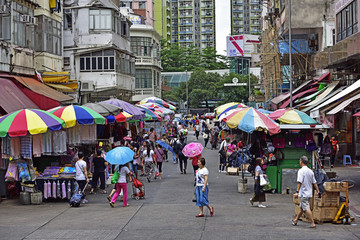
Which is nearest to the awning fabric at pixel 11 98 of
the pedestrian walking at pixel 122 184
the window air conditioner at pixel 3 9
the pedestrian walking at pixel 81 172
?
the window air conditioner at pixel 3 9

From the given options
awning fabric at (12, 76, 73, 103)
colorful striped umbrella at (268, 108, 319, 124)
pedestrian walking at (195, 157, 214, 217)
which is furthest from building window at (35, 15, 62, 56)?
pedestrian walking at (195, 157, 214, 217)

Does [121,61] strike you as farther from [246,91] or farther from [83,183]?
[246,91]

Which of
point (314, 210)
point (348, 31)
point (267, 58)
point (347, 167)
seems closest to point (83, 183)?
point (314, 210)

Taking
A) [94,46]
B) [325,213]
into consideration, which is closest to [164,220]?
[325,213]

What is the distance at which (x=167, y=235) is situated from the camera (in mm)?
12055

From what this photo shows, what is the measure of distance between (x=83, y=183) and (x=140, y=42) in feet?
144

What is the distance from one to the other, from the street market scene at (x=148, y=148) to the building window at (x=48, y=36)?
8 cm

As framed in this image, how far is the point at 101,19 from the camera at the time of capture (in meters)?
37.1

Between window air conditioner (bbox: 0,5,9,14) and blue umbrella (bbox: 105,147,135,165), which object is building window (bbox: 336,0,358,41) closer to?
blue umbrella (bbox: 105,147,135,165)

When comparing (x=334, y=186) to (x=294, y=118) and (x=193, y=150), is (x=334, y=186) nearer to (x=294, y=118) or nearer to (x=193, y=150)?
(x=294, y=118)

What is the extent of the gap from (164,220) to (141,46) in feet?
157

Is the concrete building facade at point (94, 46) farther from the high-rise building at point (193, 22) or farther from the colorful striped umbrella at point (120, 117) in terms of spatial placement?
the high-rise building at point (193, 22)

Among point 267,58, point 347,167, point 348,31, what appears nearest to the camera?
point 347,167

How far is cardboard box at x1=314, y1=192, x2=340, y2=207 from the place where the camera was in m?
13.3
